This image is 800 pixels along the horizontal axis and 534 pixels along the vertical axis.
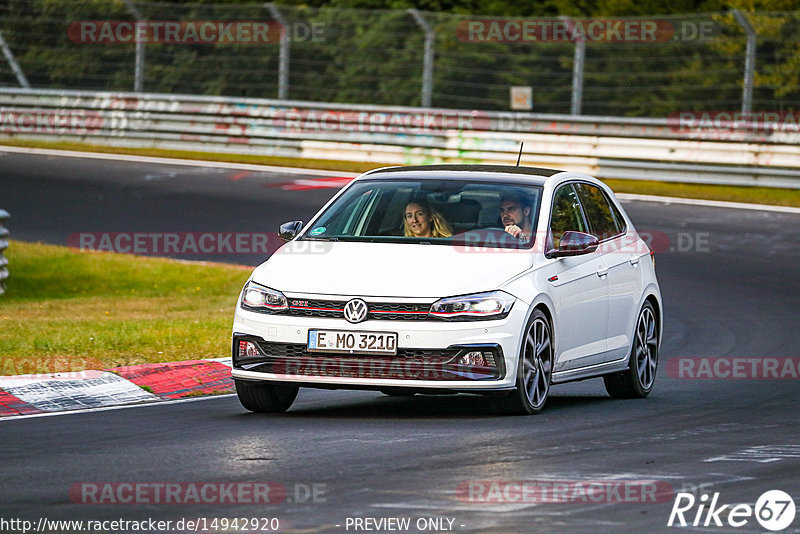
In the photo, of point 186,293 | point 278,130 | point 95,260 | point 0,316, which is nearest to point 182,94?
point 278,130

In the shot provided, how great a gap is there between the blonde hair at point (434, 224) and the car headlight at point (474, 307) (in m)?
0.94

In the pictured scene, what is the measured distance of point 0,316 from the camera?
16156mm

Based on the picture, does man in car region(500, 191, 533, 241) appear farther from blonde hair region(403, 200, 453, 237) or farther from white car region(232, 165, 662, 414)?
blonde hair region(403, 200, 453, 237)

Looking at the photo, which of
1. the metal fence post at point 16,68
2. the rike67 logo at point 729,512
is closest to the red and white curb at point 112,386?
the rike67 logo at point 729,512

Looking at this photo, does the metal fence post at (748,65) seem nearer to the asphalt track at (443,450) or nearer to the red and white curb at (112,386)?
the asphalt track at (443,450)

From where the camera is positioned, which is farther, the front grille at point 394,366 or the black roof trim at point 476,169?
the black roof trim at point 476,169

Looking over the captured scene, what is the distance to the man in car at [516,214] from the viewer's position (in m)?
10.1

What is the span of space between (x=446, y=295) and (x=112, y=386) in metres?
2.78

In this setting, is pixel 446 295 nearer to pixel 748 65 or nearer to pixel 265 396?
pixel 265 396

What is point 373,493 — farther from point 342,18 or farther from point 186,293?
point 342,18

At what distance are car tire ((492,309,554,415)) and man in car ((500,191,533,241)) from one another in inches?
25.1

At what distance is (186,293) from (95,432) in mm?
9668

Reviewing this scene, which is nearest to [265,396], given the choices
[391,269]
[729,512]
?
[391,269]

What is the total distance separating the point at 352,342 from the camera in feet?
29.9
